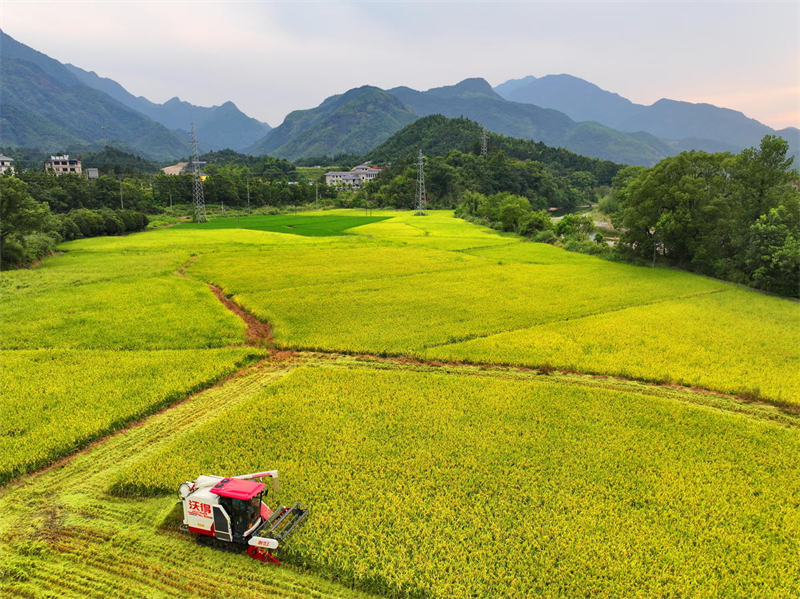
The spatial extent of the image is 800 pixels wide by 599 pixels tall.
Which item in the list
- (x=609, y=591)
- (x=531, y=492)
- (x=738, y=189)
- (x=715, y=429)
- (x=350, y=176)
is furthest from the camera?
(x=350, y=176)

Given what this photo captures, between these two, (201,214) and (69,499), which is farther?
(201,214)

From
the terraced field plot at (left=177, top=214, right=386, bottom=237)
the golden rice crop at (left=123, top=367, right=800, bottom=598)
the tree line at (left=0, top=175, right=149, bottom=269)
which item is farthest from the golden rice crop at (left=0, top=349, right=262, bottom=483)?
the terraced field plot at (left=177, top=214, right=386, bottom=237)

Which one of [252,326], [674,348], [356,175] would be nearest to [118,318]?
[252,326]

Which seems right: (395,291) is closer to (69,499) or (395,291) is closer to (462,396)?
(462,396)

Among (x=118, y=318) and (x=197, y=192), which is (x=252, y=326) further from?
(x=197, y=192)

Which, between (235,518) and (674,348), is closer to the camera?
(235,518)

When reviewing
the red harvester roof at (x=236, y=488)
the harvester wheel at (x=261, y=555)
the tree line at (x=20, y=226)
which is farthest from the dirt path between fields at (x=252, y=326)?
the tree line at (x=20, y=226)

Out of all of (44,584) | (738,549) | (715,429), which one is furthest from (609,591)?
(44,584)
